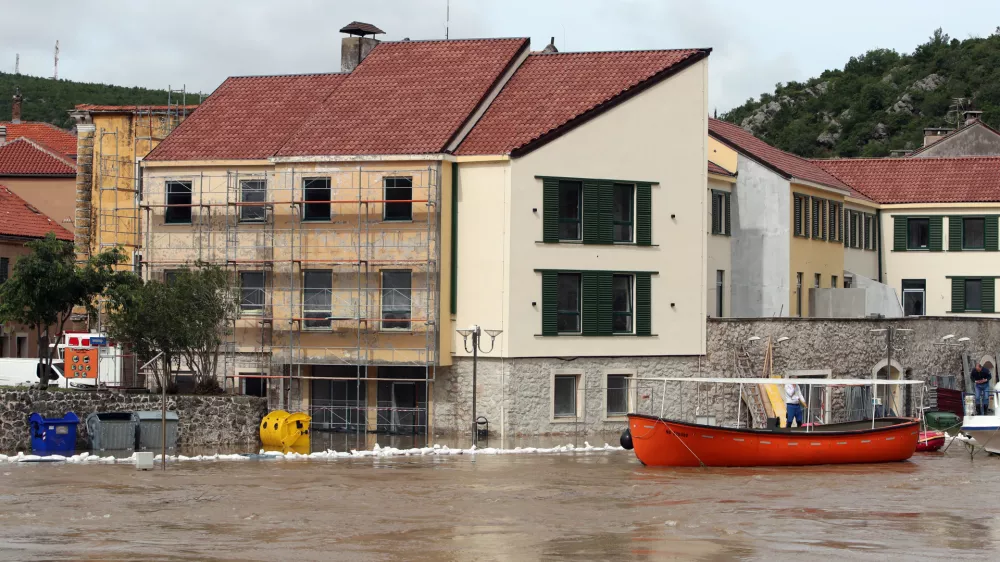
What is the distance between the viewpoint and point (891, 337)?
50375 millimetres

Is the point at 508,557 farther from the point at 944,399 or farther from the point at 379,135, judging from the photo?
the point at 944,399

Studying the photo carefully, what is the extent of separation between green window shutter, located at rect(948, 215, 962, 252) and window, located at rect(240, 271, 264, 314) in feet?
101

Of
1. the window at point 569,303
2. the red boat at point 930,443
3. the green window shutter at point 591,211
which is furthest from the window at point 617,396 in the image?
the red boat at point 930,443

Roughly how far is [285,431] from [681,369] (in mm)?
12226

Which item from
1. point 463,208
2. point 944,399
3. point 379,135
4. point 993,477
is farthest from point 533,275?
point 944,399

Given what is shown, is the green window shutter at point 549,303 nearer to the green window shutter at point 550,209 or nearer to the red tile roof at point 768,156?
the green window shutter at point 550,209

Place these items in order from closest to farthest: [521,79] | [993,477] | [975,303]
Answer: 1. [993,477]
2. [521,79]
3. [975,303]

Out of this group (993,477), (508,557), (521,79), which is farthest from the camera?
(521,79)

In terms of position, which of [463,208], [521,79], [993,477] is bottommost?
[993,477]

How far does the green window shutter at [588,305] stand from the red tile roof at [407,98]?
554cm

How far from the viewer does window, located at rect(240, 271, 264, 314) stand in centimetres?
4484

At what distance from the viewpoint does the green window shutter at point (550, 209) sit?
140 feet

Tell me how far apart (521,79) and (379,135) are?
16.8 ft

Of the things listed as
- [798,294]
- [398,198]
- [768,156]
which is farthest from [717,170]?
[398,198]
